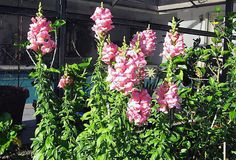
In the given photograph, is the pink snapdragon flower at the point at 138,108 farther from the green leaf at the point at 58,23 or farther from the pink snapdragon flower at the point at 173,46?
the green leaf at the point at 58,23

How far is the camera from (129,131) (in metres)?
1.81

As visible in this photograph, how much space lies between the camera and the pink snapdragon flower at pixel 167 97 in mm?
1758

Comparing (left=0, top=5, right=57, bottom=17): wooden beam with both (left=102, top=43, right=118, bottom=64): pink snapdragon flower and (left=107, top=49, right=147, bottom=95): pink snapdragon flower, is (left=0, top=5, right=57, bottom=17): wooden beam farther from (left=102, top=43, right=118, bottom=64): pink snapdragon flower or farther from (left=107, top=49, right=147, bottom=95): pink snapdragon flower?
(left=107, top=49, right=147, bottom=95): pink snapdragon flower

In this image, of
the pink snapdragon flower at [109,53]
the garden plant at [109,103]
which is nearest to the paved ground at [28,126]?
the garden plant at [109,103]

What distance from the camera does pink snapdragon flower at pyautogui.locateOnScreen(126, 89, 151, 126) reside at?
5.35ft

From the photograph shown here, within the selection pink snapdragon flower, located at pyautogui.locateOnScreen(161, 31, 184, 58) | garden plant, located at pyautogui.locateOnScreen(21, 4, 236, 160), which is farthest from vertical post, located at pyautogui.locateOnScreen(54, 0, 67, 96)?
pink snapdragon flower, located at pyautogui.locateOnScreen(161, 31, 184, 58)

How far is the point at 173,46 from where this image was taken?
191cm

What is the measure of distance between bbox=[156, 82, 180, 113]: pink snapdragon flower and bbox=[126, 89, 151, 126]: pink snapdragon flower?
0.50 feet

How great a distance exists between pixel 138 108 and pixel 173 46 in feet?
1.58

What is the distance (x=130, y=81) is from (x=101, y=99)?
0.42 meters

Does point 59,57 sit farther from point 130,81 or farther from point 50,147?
point 130,81

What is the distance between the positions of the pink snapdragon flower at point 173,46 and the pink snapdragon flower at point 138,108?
38cm

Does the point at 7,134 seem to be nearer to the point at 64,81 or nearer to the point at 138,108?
the point at 64,81

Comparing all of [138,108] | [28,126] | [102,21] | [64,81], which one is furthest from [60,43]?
[28,126]
